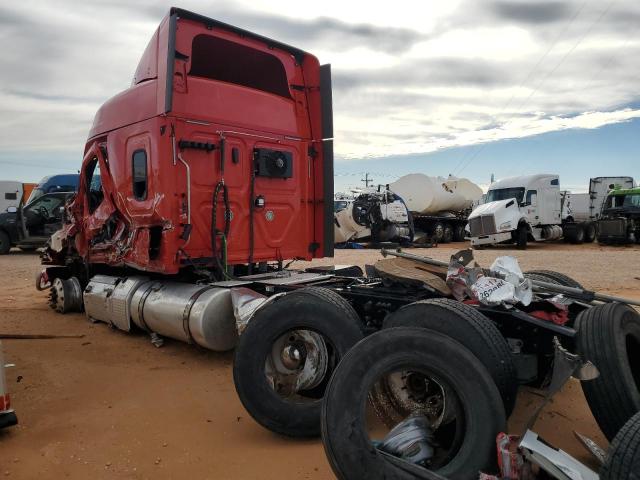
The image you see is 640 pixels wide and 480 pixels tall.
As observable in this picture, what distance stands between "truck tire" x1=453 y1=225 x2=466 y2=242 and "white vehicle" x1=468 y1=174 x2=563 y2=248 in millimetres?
3843

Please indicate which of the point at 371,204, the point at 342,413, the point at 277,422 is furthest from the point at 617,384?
the point at 371,204

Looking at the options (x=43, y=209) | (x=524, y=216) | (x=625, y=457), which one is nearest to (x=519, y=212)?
(x=524, y=216)

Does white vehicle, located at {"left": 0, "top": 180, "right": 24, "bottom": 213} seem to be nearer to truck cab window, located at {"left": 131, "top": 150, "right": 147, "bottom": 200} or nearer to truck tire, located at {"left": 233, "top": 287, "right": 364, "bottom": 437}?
truck cab window, located at {"left": 131, "top": 150, "right": 147, "bottom": 200}

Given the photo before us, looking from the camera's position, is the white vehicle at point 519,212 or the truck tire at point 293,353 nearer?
the truck tire at point 293,353

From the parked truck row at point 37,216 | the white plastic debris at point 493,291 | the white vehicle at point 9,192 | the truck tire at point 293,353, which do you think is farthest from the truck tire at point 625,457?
the white vehicle at point 9,192

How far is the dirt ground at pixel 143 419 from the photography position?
313 centimetres

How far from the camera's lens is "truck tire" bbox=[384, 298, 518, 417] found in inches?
114

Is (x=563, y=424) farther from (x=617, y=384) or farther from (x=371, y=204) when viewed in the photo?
(x=371, y=204)

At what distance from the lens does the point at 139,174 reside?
225 inches

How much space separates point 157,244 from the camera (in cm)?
562

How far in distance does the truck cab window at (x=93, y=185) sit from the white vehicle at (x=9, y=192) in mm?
24491

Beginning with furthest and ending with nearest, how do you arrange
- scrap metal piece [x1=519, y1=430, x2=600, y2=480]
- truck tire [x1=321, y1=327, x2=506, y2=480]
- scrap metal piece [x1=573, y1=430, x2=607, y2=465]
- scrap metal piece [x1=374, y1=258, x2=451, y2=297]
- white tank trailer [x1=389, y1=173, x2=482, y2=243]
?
1. white tank trailer [x1=389, y1=173, x2=482, y2=243]
2. scrap metal piece [x1=374, y1=258, x2=451, y2=297]
3. scrap metal piece [x1=573, y1=430, x2=607, y2=465]
4. truck tire [x1=321, y1=327, x2=506, y2=480]
5. scrap metal piece [x1=519, y1=430, x2=600, y2=480]

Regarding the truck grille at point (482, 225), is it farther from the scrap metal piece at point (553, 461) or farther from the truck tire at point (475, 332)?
the scrap metal piece at point (553, 461)

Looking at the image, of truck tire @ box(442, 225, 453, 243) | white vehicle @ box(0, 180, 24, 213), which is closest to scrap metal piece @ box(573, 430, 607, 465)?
truck tire @ box(442, 225, 453, 243)
